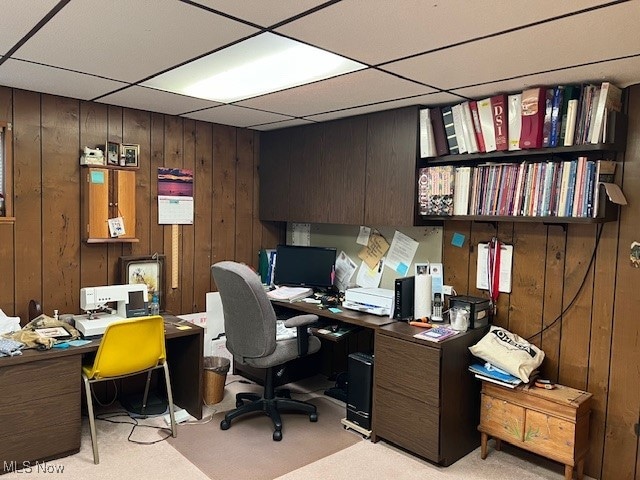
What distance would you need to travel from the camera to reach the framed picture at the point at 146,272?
356 cm

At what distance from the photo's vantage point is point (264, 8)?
1747mm

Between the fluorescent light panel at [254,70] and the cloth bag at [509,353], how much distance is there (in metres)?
1.70

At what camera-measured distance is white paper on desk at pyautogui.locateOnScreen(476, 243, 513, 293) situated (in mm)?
3096

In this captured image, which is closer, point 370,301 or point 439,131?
point 439,131

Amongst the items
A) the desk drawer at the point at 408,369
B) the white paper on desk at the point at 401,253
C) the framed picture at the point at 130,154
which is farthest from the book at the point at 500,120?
the framed picture at the point at 130,154

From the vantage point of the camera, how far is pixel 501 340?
9.50 feet

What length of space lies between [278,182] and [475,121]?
1.81m

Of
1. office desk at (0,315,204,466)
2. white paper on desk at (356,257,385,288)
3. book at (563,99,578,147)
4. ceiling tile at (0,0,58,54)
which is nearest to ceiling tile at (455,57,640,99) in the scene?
book at (563,99,578,147)

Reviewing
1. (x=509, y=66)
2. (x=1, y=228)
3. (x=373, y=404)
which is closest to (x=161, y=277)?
(x=1, y=228)

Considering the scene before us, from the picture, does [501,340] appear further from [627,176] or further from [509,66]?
[509,66]

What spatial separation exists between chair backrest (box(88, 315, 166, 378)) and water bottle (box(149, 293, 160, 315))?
66 centimetres

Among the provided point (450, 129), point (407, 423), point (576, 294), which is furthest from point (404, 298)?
point (450, 129)

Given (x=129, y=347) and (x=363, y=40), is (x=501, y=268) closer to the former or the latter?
(x=363, y=40)
